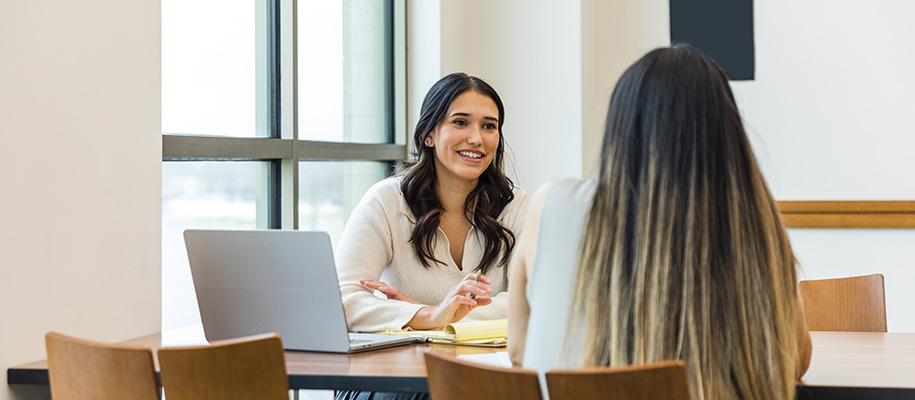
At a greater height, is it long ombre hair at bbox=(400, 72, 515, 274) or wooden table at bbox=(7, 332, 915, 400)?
long ombre hair at bbox=(400, 72, 515, 274)

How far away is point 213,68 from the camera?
2590 millimetres

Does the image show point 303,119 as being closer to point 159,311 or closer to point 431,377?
point 159,311

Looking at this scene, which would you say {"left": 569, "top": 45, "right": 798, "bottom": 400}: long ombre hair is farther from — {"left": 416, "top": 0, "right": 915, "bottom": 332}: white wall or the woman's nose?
{"left": 416, "top": 0, "right": 915, "bottom": 332}: white wall

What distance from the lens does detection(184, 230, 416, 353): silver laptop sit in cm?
174

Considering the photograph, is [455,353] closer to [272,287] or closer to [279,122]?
[272,287]

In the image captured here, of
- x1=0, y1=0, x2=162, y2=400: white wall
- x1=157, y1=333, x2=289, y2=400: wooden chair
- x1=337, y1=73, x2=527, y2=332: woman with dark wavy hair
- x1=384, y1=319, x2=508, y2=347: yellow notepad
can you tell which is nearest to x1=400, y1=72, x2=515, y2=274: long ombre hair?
x1=337, y1=73, x2=527, y2=332: woman with dark wavy hair

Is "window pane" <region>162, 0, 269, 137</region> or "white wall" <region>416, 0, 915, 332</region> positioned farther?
"white wall" <region>416, 0, 915, 332</region>

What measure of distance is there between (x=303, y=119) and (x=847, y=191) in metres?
2.35

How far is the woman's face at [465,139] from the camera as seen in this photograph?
2.48 m

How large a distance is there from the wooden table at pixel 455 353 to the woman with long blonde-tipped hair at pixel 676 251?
258 mm

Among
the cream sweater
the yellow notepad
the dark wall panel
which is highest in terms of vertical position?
the dark wall panel

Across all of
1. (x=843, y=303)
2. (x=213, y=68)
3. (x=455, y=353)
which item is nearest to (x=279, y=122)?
(x=213, y=68)

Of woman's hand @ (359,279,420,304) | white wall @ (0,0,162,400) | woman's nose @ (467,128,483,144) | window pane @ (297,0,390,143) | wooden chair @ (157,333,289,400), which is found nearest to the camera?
wooden chair @ (157,333,289,400)

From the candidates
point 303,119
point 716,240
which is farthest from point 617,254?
point 303,119
